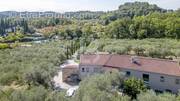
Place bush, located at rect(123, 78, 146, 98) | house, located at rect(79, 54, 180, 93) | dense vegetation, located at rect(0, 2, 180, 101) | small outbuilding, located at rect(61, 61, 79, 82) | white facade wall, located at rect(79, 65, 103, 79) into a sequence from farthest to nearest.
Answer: small outbuilding, located at rect(61, 61, 79, 82)
white facade wall, located at rect(79, 65, 103, 79)
house, located at rect(79, 54, 180, 93)
bush, located at rect(123, 78, 146, 98)
dense vegetation, located at rect(0, 2, 180, 101)

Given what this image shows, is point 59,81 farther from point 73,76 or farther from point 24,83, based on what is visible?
point 24,83

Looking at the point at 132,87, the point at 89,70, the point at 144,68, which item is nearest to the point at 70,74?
the point at 89,70

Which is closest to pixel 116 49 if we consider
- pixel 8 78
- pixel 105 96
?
pixel 8 78

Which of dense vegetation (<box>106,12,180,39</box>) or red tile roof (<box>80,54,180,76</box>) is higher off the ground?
dense vegetation (<box>106,12,180,39</box>)

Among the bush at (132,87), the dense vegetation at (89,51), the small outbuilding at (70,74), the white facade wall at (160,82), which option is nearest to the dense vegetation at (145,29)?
the dense vegetation at (89,51)

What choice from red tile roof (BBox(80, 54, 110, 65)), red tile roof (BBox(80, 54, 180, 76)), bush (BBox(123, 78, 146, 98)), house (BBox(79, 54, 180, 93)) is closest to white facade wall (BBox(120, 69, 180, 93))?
A: house (BBox(79, 54, 180, 93))

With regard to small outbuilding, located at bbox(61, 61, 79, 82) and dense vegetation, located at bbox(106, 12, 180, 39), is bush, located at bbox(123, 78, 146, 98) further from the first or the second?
dense vegetation, located at bbox(106, 12, 180, 39)

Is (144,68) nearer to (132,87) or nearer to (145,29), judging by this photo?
(132,87)

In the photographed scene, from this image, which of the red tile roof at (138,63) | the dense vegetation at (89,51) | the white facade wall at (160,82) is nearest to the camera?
the dense vegetation at (89,51)

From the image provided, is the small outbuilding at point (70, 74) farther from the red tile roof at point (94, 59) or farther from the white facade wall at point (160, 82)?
the white facade wall at point (160, 82)
